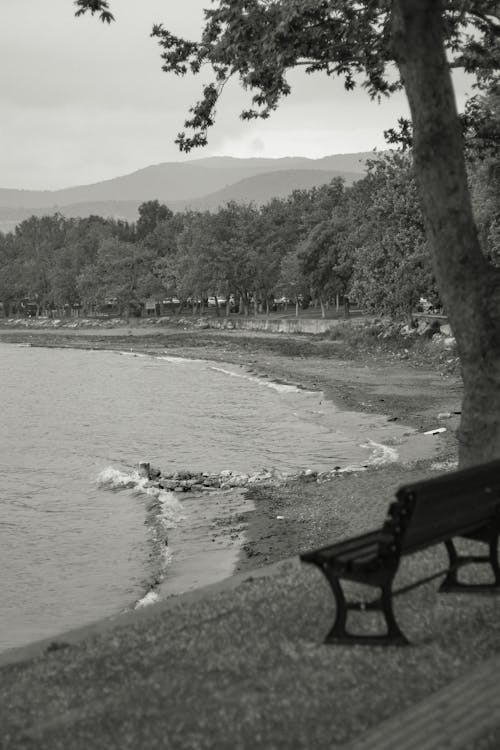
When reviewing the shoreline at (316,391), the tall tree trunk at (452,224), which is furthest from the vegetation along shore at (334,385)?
→ the tall tree trunk at (452,224)

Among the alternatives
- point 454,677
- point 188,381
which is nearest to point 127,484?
point 454,677

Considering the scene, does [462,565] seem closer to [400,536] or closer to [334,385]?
[400,536]

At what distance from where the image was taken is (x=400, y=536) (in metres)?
6.93

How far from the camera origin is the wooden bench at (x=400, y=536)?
6.91 m

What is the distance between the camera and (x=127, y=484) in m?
23.3

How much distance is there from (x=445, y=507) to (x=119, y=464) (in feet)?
66.9

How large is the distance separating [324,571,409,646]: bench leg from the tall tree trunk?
13.8 ft

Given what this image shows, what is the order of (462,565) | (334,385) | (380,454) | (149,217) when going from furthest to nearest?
(149,217) < (334,385) < (380,454) < (462,565)

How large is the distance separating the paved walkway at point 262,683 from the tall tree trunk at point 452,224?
296cm

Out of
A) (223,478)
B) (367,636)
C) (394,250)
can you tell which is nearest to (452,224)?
(367,636)

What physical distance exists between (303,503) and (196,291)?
92.5m

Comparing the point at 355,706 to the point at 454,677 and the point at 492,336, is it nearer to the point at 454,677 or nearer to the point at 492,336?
the point at 454,677

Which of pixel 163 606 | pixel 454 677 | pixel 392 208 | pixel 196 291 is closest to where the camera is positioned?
pixel 454 677

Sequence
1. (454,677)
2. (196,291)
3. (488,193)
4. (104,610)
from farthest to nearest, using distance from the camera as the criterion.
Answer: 1. (196,291)
2. (488,193)
3. (104,610)
4. (454,677)
